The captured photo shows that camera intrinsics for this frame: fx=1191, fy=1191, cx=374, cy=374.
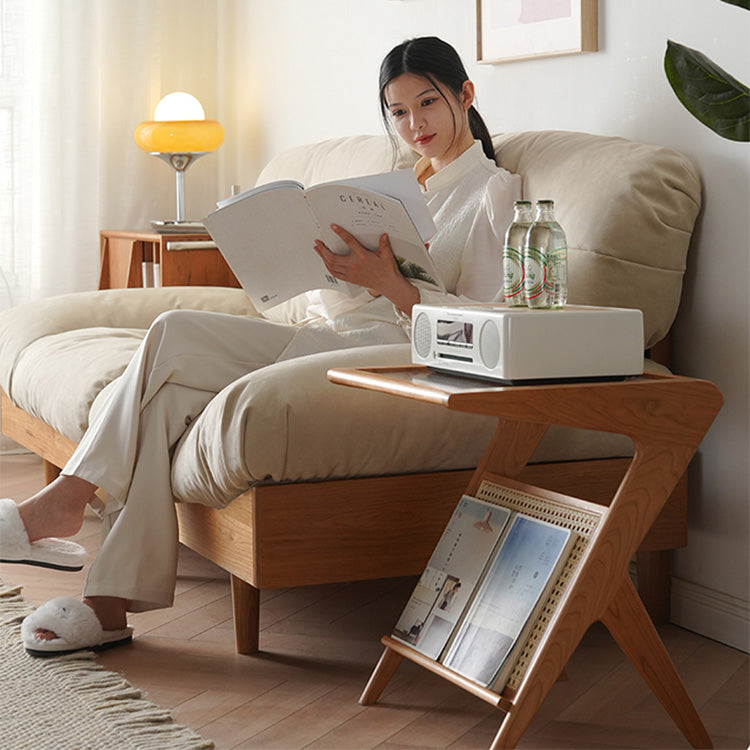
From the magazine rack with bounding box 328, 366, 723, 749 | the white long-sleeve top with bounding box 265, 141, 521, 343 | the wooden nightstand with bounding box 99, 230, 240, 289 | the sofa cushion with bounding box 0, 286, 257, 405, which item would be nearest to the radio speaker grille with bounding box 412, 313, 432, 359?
the magazine rack with bounding box 328, 366, 723, 749

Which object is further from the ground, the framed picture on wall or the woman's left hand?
the framed picture on wall

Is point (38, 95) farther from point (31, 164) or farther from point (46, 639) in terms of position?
point (46, 639)

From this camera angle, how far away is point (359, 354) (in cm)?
192

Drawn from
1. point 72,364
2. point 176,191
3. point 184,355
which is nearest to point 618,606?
point 184,355

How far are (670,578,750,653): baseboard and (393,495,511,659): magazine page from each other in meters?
0.60

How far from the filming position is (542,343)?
1.50m

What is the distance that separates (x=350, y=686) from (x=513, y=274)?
72 cm

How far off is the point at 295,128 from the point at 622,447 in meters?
2.05

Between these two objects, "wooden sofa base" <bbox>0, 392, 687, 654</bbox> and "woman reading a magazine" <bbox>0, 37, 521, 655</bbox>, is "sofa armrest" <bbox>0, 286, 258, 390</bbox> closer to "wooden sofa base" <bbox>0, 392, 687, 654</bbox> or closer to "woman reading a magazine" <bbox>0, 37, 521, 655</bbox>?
"woman reading a magazine" <bbox>0, 37, 521, 655</bbox>

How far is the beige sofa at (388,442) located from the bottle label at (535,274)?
13.6 inches

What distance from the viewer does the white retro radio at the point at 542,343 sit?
1488mm

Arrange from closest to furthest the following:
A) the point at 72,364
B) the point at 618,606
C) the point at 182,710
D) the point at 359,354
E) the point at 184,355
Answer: the point at 618,606
the point at 182,710
the point at 359,354
the point at 184,355
the point at 72,364

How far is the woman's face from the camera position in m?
2.28

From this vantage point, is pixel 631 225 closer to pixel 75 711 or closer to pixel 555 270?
pixel 555 270
